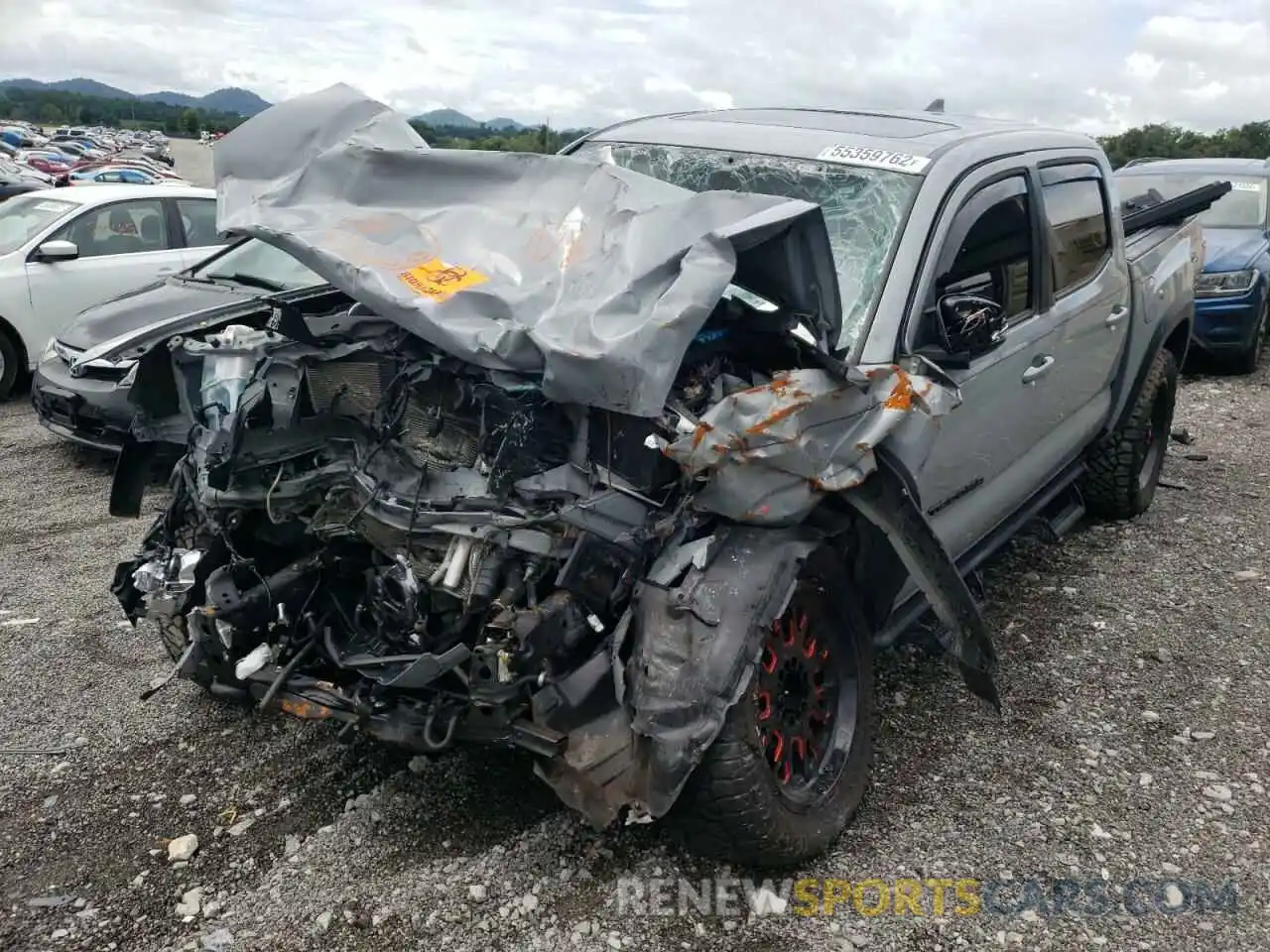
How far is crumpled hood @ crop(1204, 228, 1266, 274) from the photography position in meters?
9.29

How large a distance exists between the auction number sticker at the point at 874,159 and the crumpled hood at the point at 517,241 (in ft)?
2.53

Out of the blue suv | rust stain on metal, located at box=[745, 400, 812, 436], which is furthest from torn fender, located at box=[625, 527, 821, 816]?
the blue suv

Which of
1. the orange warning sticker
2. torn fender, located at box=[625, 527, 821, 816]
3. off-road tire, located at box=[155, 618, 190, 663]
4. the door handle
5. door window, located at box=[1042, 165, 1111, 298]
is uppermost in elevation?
door window, located at box=[1042, 165, 1111, 298]

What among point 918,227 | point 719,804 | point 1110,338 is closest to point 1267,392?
point 1110,338

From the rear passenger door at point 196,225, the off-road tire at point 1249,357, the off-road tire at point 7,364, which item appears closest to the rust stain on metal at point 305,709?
the rear passenger door at point 196,225

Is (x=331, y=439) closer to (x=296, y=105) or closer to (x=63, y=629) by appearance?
(x=296, y=105)

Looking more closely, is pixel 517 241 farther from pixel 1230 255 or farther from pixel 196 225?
pixel 1230 255

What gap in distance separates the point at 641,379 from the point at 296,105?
5.58ft

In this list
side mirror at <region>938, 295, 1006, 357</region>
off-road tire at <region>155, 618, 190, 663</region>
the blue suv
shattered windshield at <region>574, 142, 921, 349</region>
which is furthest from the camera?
the blue suv

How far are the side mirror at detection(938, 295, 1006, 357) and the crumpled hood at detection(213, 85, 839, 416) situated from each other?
53cm

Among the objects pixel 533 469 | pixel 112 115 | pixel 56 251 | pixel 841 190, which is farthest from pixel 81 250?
pixel 112 115

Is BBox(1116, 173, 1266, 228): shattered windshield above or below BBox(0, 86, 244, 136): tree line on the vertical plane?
above

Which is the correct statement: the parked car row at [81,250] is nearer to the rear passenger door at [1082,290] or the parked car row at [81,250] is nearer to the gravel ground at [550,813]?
the gravel ground at [550,813]

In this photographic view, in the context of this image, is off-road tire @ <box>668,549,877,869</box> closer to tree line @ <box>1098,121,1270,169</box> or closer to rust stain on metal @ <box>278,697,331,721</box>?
rust stain on metal @ <box>278,697,331,721</box>
